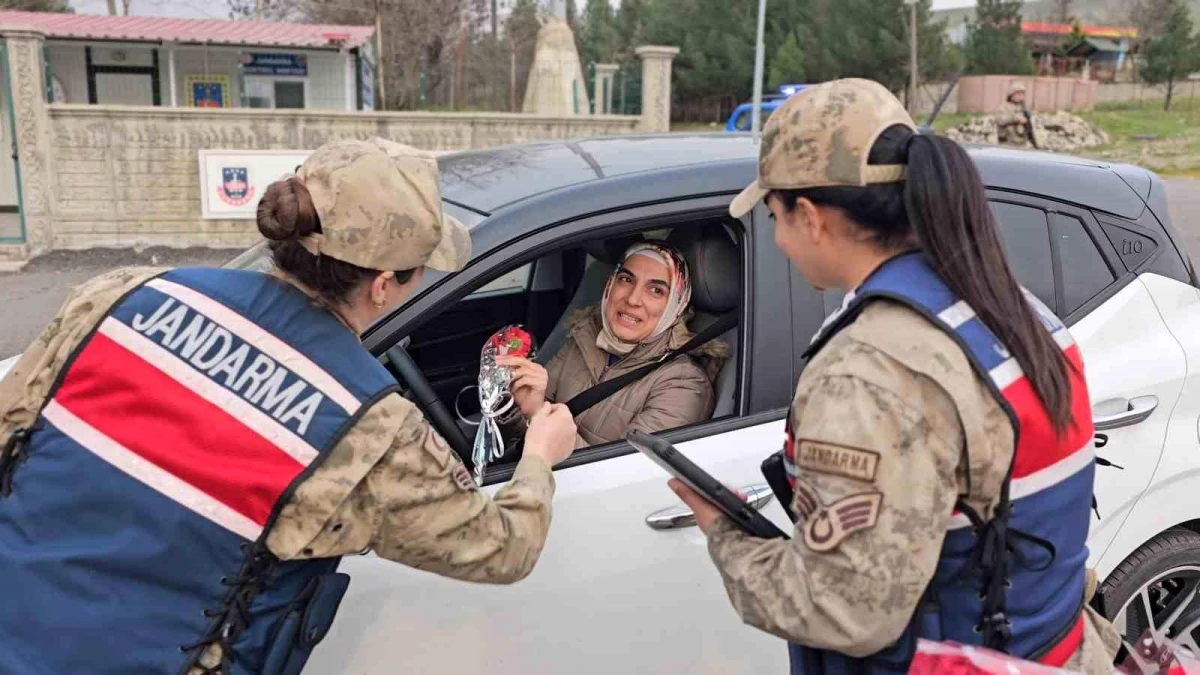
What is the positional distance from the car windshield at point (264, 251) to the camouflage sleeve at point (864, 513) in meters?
1.14

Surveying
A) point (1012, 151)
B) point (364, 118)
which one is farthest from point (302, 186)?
point (364, 118)

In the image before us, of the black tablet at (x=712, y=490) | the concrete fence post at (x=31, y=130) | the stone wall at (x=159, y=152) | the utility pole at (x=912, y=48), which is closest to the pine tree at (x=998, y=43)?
the utility pole at (x=912, y=48)

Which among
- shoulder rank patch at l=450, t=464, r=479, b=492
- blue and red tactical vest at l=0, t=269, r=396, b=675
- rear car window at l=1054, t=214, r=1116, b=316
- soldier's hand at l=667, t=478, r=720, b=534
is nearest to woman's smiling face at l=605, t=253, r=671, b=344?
rear car window at l=1054, t=214, r=1116, b=316

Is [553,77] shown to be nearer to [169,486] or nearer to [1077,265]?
[1077,265]

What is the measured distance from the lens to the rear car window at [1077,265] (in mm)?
2629

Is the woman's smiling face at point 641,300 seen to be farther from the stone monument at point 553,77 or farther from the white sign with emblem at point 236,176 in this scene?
the stone monument at point 553,77

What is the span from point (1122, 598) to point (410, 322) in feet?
6.44

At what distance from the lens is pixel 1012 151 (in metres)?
2.93

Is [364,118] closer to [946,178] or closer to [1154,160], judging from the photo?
[946,178]

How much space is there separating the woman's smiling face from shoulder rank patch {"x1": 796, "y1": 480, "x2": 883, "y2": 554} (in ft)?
4.75

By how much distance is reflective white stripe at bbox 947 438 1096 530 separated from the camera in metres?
1.39

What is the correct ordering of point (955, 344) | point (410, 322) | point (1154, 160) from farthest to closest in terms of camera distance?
1. point (1154, 160)
2. point (410, 322)
3. point (955, 344)

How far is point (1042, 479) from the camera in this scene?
1.41 metres

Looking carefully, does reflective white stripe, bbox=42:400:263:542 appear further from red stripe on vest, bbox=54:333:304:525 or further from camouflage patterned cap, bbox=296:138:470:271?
camouflage patterned cap, bbox=296:138:470:271
